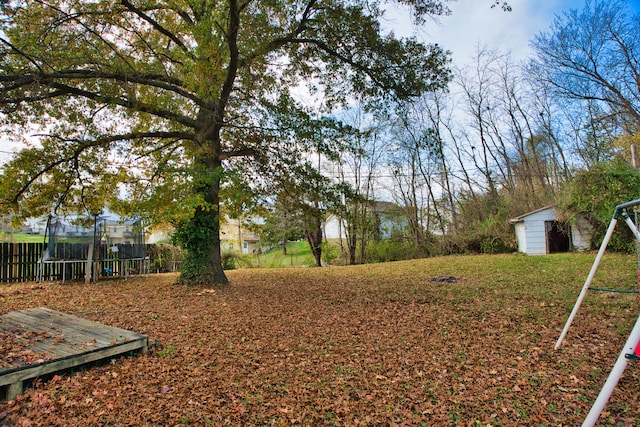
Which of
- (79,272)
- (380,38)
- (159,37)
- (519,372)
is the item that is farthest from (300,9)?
(79,272)

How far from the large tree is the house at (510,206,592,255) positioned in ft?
33.6

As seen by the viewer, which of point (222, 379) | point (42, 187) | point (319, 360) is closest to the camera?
point (222, 379)

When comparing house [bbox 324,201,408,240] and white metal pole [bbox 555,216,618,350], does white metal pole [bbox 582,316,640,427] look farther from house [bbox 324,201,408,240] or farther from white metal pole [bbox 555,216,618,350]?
house [bbox 324,201,408,240]

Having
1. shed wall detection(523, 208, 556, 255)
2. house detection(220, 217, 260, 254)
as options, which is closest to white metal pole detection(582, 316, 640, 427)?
house detection(220, 217, 260, 254)

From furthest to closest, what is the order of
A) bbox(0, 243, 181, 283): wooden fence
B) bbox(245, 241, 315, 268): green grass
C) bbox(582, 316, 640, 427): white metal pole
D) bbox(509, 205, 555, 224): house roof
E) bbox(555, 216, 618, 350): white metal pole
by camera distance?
bbox(245, 241, 315, 268): green grass
bbox(509, 205, 555, 224): house roof
bbox(0, 243, 181, 283): wooden fence
bbox(555, 216, 618, 350): white metal pole
bbox(582, 316, 640, 427): white metal pole

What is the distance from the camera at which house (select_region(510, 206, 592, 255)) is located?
1392 centimetres

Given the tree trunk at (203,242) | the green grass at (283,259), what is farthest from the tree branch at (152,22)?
the green grass at (283,259)

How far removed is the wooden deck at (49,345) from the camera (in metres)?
2.73

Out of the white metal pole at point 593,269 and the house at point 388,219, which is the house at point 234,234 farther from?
the white metal pole at point 593,269

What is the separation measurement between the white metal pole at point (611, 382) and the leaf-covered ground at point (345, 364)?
3.10 feet

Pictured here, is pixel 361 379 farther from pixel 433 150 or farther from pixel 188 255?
pixel 188 255

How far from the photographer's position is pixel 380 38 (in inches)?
291

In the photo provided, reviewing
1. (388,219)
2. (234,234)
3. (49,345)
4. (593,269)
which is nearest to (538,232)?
(388,219)

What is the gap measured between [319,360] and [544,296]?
→ 499 centimetres
